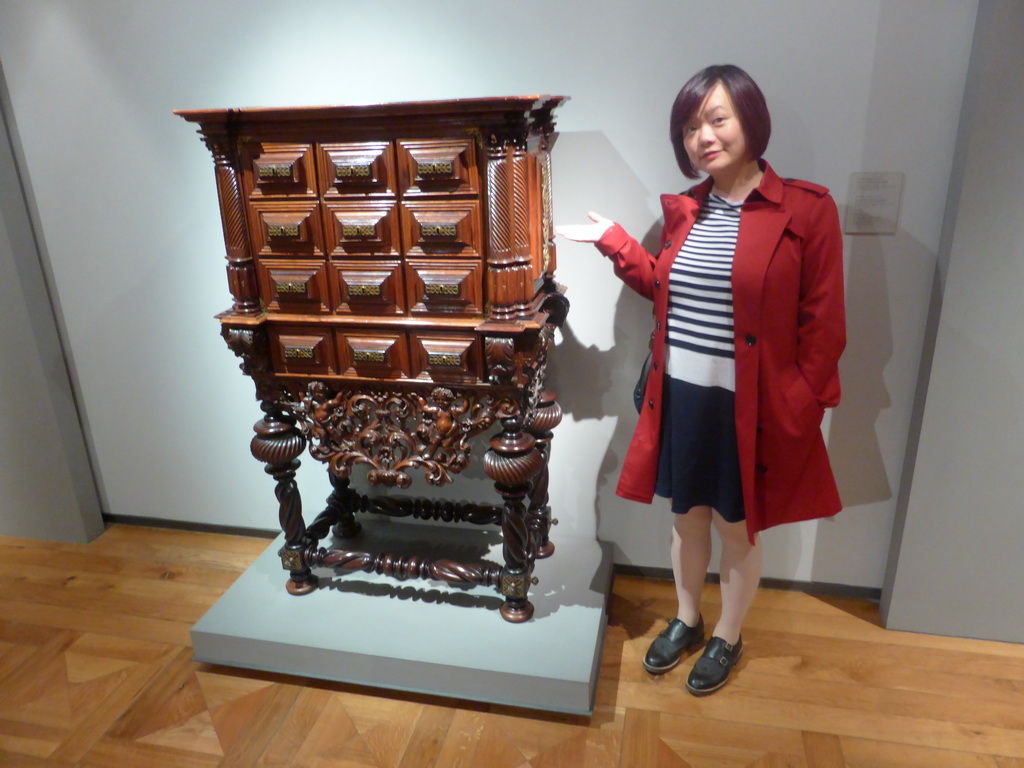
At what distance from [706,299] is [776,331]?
0.62 feet

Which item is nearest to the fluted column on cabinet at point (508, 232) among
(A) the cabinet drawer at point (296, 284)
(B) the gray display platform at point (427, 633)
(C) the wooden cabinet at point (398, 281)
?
(C) the wooden cabinet at point (398, 281)

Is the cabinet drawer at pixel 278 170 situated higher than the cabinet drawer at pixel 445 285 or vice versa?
the cabinet drawer at pixel 278 170

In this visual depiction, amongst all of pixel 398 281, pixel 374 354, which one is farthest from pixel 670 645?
pixel 398 281

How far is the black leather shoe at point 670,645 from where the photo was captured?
7.15ft

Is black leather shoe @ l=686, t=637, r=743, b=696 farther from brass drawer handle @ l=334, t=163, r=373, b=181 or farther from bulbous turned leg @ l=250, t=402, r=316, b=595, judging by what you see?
brass drawer handle @ l=334, t=163, r=373, b=181

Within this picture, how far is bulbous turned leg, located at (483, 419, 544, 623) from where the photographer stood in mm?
1990

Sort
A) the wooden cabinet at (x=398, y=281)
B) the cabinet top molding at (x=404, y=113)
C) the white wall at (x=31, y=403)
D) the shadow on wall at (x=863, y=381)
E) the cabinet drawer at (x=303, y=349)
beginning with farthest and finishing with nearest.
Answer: the white wall at (x=31, y=403) → the shadow on wall at (x=863, y=381) → the cabinet drawer at (x=303, y=349) → the wooden cabinet at (x=398, y=281) → the cabinet top molding at (x=404, y=113)

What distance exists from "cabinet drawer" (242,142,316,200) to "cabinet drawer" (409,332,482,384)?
1.63 feet

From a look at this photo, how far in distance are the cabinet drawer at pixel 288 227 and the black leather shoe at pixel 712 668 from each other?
1631 mm

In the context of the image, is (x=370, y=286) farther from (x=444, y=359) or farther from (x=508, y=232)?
(x=508, y=232)

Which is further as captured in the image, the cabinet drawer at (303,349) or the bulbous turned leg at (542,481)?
the bulbous turned leg at (542,481)

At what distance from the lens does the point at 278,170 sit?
6.17 feet

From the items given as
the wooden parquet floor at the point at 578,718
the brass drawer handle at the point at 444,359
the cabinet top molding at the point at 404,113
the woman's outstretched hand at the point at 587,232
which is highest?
the cabinet top molding at the point at 404,113

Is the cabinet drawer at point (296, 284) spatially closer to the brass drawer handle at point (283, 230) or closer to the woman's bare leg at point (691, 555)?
the brass drawer handle at point (283, 230)
